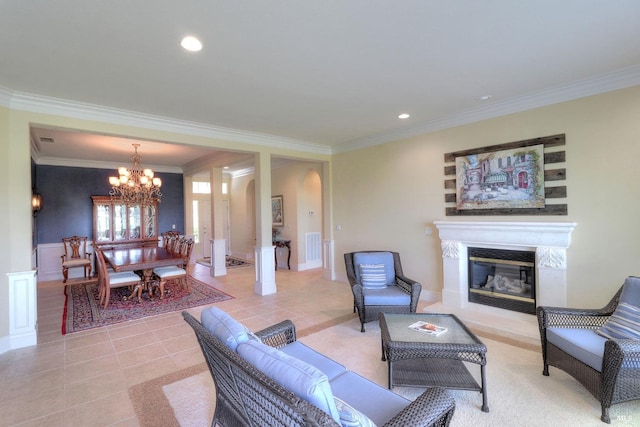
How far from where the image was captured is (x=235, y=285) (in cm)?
588

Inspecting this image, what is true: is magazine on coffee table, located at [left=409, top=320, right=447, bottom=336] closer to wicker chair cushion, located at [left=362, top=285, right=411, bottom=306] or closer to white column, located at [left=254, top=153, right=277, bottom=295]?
wicker chair cushion, located at [left=362, top=285, right=411, bottom=306]

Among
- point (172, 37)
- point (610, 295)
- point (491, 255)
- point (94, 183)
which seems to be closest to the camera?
point (172, 37)

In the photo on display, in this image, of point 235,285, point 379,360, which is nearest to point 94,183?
point 235,285

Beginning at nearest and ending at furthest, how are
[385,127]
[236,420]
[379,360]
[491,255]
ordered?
[236,420] < [379,360] < [491,255] < [385,127]

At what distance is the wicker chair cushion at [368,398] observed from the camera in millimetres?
1440

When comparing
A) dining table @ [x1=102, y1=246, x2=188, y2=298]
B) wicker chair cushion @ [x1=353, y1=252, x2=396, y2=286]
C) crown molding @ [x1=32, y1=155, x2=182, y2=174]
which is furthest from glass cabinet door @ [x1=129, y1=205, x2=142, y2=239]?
wicker chair cushion @ [x1=353, y1=252, x2=396, y2=286]

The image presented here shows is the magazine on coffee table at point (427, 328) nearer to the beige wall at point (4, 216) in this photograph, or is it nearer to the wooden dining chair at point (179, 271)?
the wooden dining chair at point (179, 271)

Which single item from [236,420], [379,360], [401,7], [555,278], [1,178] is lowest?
[379,360]

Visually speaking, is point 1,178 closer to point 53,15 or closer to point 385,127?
point 53,15

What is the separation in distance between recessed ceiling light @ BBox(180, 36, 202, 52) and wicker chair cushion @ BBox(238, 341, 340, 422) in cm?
223

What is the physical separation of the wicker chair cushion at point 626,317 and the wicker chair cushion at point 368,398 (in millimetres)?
1883

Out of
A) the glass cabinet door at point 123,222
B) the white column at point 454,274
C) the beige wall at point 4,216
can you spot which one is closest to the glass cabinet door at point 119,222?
the glass cabinet door at point 123,222

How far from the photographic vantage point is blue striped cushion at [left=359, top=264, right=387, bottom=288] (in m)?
3.86

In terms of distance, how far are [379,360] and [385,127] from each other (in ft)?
11.2
